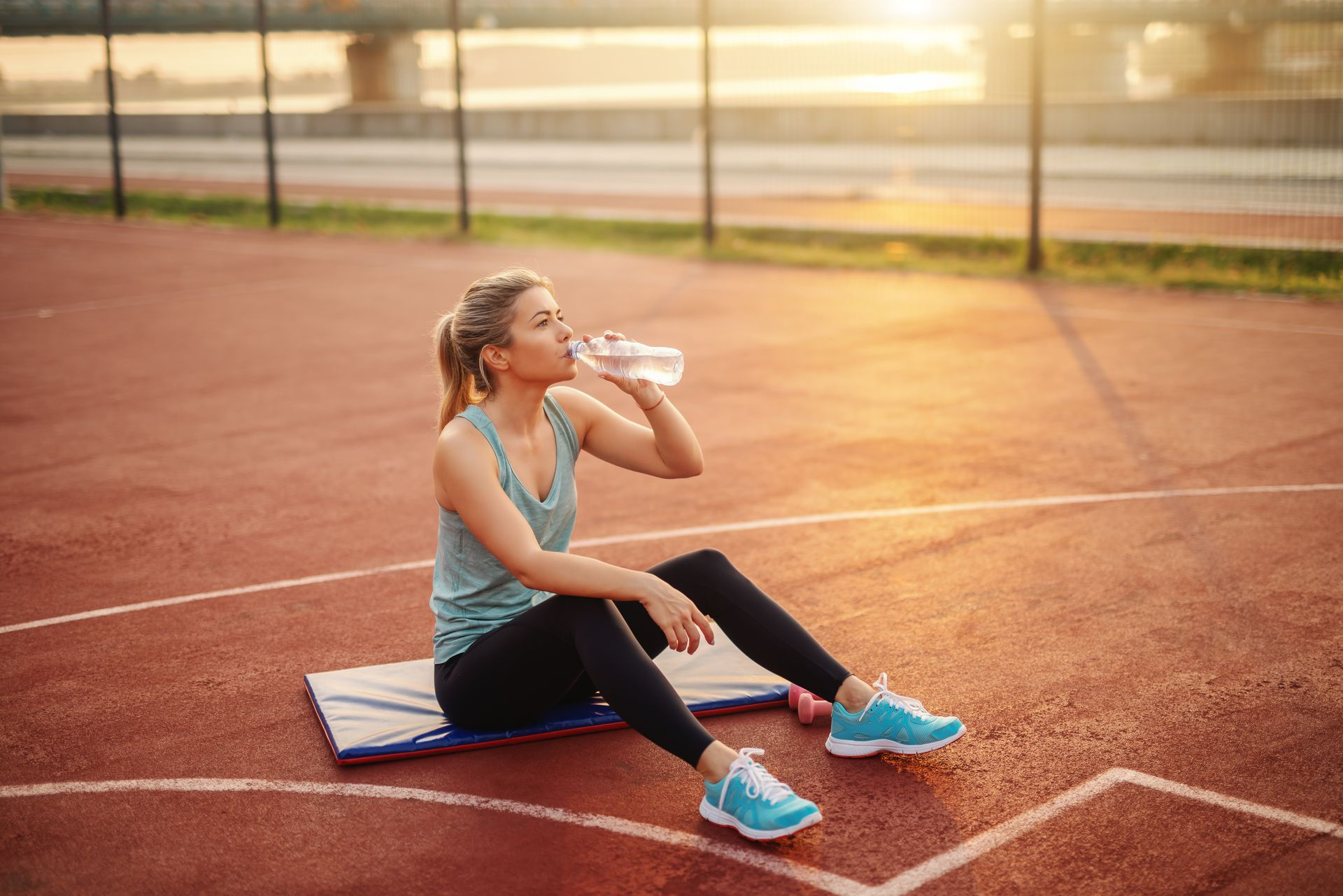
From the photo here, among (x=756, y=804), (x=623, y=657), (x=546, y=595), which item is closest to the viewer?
(x=756, y=804)

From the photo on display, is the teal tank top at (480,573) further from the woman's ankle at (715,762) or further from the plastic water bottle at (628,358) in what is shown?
the woman's ankle at (715,762)

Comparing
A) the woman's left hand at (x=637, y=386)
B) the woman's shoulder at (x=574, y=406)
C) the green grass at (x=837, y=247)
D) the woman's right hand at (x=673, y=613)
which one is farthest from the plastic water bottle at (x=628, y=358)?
the green grass at (x=837, y=247)

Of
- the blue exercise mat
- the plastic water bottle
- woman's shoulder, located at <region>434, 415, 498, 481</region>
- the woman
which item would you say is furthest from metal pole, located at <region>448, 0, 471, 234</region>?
woman's shoulder, located at <region>434, 415, 498, 481</region>

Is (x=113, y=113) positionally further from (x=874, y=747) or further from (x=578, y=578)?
(x=874, y=747)

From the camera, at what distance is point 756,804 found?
→ 12.6ft

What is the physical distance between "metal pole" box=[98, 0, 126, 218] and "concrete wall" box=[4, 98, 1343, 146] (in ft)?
43.0

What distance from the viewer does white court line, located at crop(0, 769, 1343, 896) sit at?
12.2ft

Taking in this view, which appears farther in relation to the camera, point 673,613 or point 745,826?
point 673,613

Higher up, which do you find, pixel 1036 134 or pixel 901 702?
pixel 1036 134

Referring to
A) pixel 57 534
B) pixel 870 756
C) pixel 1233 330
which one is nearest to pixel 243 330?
pixel 57 534

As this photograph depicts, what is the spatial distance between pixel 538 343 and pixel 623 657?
1.03m

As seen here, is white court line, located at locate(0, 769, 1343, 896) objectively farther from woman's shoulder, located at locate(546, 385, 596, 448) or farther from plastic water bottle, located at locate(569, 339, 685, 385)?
plastic water bottle, located at locate(569, 339, 685, 385)

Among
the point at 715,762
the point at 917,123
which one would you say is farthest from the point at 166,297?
the point at 715,762

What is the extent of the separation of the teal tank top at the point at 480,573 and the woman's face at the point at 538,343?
0.71 feet
